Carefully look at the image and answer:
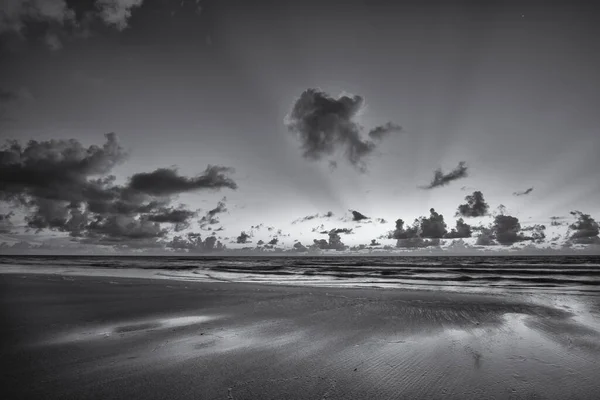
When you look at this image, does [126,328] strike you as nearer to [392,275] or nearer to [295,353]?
[295,353]

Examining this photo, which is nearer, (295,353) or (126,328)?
(295,353)

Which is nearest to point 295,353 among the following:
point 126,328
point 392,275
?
point 126,328

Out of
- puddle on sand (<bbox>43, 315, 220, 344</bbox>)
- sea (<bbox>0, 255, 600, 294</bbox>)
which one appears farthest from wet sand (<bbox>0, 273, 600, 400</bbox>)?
sea (<bbox>0, 255, 600, 294</bbox>)

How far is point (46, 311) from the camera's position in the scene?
32.9 feet

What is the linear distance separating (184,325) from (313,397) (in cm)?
552

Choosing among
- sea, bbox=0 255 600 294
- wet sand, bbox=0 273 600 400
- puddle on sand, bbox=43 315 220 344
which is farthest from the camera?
sea, bbox=0 255 600 294

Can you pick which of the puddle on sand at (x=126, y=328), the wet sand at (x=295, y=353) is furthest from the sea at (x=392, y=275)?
the puddle on sand at (x=126, y=328)

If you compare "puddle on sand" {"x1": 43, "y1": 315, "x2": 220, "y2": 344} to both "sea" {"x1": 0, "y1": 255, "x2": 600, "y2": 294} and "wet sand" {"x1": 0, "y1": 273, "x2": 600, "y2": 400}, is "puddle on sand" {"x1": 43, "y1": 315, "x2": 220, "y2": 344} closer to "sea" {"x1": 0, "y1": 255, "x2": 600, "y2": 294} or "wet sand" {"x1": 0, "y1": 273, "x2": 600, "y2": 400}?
"wet sand" {"x1": 0, "y1": 273, "x2": 600, "y2": 400}

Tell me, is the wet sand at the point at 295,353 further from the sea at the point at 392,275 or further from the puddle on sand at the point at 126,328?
the sea at the point at 392,275

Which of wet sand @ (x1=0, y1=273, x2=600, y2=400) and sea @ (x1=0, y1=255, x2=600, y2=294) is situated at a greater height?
wet sand @ (x1=0, y1=273, x2=600, y2=400)

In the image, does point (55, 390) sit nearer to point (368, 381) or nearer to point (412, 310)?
point (368, 381)

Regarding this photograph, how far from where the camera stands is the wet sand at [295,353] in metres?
4.32

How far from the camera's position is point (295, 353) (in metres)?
5.99

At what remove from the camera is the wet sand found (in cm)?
432
